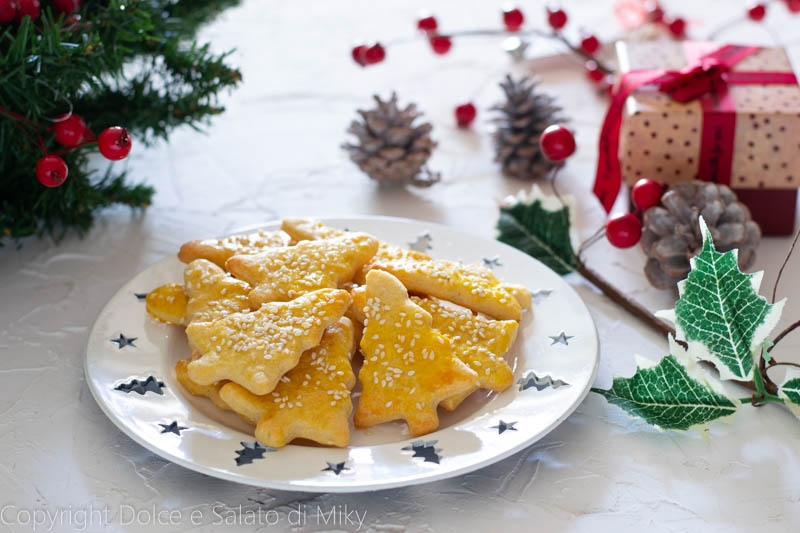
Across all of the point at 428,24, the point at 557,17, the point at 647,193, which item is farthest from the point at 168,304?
the point at 557,17

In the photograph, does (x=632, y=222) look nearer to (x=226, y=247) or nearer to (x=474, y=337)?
(x=474, y=337)

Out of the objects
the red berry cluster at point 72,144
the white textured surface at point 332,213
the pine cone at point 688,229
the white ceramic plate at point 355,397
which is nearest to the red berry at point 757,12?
the white textured surface at point 332,213

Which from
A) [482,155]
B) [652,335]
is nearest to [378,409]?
[652,335]

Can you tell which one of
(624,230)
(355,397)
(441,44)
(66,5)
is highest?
(66,5)

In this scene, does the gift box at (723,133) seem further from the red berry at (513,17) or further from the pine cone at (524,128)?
the red berry at (513,17)

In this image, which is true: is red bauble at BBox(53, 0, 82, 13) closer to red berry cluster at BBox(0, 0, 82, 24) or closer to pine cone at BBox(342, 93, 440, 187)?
red berry cluster at BBox(0, 0, 82, 24)

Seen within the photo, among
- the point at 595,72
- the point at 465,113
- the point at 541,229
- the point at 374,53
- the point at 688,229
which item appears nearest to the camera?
the point at 688,229
